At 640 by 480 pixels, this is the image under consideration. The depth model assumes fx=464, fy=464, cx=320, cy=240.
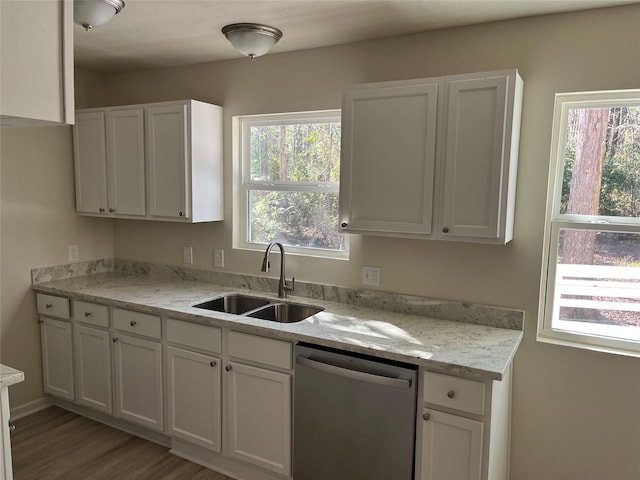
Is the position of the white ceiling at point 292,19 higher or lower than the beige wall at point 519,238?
higher

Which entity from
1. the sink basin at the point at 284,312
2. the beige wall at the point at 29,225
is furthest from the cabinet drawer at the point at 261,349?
the beige wall at the point at 29,225

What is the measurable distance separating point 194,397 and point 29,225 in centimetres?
174

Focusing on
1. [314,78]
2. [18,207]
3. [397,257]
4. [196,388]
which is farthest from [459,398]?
[18,207]

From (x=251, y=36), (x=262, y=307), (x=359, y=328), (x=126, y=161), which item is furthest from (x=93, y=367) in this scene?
(x=251, y=36)

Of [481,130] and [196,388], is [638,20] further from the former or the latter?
[196,388]

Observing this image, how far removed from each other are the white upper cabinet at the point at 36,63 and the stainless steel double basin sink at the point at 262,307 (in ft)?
5.87

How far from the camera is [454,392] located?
189cm

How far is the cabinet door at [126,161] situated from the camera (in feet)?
10.2

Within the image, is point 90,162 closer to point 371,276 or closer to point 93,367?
point 93,367

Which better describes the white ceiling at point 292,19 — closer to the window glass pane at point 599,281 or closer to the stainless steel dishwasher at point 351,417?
the window glass pane at point 599,281

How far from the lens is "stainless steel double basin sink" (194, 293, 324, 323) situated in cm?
278

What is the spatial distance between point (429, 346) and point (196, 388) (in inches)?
53.7

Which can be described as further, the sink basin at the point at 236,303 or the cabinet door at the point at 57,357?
the cabinet door at the point at 57,357

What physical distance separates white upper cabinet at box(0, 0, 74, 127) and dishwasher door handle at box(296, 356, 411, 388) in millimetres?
1507
